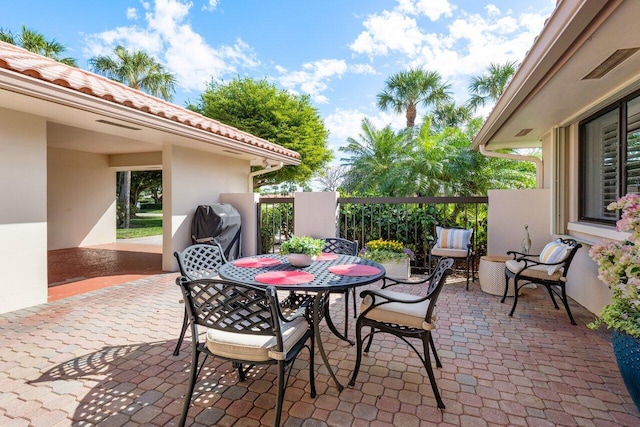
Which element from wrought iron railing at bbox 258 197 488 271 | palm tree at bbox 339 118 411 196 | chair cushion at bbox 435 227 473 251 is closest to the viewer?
chair cushion at bbox 435 227 473 251

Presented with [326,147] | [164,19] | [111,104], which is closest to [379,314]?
[111,104]

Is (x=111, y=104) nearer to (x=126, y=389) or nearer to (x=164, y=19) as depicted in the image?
(x=126, y=389)

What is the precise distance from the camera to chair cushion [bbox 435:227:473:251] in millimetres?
5375

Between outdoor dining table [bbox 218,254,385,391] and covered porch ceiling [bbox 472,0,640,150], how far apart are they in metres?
2.11

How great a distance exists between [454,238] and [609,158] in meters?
2.26

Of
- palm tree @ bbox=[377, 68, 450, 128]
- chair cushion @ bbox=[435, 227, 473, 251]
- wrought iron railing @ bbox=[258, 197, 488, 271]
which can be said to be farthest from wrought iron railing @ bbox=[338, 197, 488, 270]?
palm tree @ bbox=[377, 68, 450, 128]

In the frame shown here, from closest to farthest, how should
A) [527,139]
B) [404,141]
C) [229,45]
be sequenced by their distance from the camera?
[527,139] → [404,141] → [229,45]

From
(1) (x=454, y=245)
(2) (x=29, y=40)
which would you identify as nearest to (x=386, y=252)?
(1) (x=454, y=245)

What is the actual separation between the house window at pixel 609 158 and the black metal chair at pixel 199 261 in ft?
14.5

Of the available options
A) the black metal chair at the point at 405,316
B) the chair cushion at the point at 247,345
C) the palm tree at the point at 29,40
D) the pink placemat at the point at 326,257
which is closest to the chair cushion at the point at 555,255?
the black metal chair at the point at 405,316

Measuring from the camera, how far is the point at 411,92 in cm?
Result: 1587

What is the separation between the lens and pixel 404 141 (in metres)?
11.8

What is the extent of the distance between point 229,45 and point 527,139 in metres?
13.3

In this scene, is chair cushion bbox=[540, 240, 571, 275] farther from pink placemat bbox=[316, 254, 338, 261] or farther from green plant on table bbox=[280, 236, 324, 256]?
green plant on table bbox=[280, 236, 324, 256]
